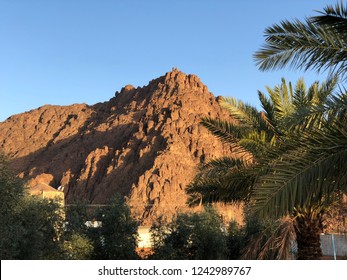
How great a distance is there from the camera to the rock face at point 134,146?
68625 mm

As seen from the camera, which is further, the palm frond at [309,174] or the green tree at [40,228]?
the green tree at [40,228]

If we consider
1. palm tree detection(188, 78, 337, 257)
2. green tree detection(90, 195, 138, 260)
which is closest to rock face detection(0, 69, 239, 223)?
green tree detection(90, 195, 138, 260)

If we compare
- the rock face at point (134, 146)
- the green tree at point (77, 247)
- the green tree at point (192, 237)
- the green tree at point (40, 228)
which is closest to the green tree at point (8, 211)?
the green tree at point (40, 228)

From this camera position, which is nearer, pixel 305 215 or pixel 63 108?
pixel 305 215

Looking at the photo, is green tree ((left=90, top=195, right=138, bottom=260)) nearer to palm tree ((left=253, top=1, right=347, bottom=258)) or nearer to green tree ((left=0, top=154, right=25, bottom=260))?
green tree ((left=0, top=154, right=25, bottom=260))

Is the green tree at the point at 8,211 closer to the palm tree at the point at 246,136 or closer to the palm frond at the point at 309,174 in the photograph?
the palm tree at the point at 246,136

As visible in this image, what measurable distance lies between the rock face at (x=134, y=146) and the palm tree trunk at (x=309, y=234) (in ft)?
152

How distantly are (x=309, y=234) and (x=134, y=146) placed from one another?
6900 cm

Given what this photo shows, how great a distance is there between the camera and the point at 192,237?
22.4 meters

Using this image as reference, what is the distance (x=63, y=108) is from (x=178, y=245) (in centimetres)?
10283

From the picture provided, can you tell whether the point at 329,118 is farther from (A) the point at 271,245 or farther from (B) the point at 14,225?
(B) the point at 14,225

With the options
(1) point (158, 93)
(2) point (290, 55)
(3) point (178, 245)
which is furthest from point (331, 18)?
(1) point (158, 93)

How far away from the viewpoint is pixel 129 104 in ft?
322
